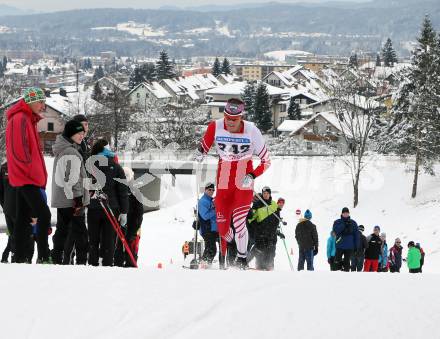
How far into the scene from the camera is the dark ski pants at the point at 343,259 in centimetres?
1273

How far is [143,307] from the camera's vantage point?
429 cm

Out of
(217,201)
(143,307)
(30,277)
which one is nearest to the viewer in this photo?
(143,307)

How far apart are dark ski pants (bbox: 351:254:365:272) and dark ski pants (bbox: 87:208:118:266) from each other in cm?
696

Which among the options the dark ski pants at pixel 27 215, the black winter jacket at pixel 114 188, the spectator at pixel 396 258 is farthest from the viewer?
the spectator at pixel 396 258

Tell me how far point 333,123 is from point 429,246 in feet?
154

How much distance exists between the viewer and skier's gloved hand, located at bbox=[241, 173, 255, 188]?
7.32 m

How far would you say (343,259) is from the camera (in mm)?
12891

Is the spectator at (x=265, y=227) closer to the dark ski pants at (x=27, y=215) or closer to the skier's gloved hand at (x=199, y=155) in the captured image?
the skier's gloved hand at (x=199, y=155)

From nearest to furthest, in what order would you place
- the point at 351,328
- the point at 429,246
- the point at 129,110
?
the point at 351,328 < the point at 429,246 < the point at 129,110

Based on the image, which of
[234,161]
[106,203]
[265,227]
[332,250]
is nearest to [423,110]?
[332,250]

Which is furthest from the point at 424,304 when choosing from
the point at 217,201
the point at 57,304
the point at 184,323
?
the point at 217,201

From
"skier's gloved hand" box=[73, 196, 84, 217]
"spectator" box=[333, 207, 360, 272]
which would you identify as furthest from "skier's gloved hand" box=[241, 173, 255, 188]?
"spectator" box=[333, 207, 360, 272]

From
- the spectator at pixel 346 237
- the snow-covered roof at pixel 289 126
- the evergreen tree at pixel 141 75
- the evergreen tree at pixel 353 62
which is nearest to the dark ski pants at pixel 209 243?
the spectator at pixel 346 237

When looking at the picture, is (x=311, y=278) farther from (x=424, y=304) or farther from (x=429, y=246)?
(x=429, y=246)
